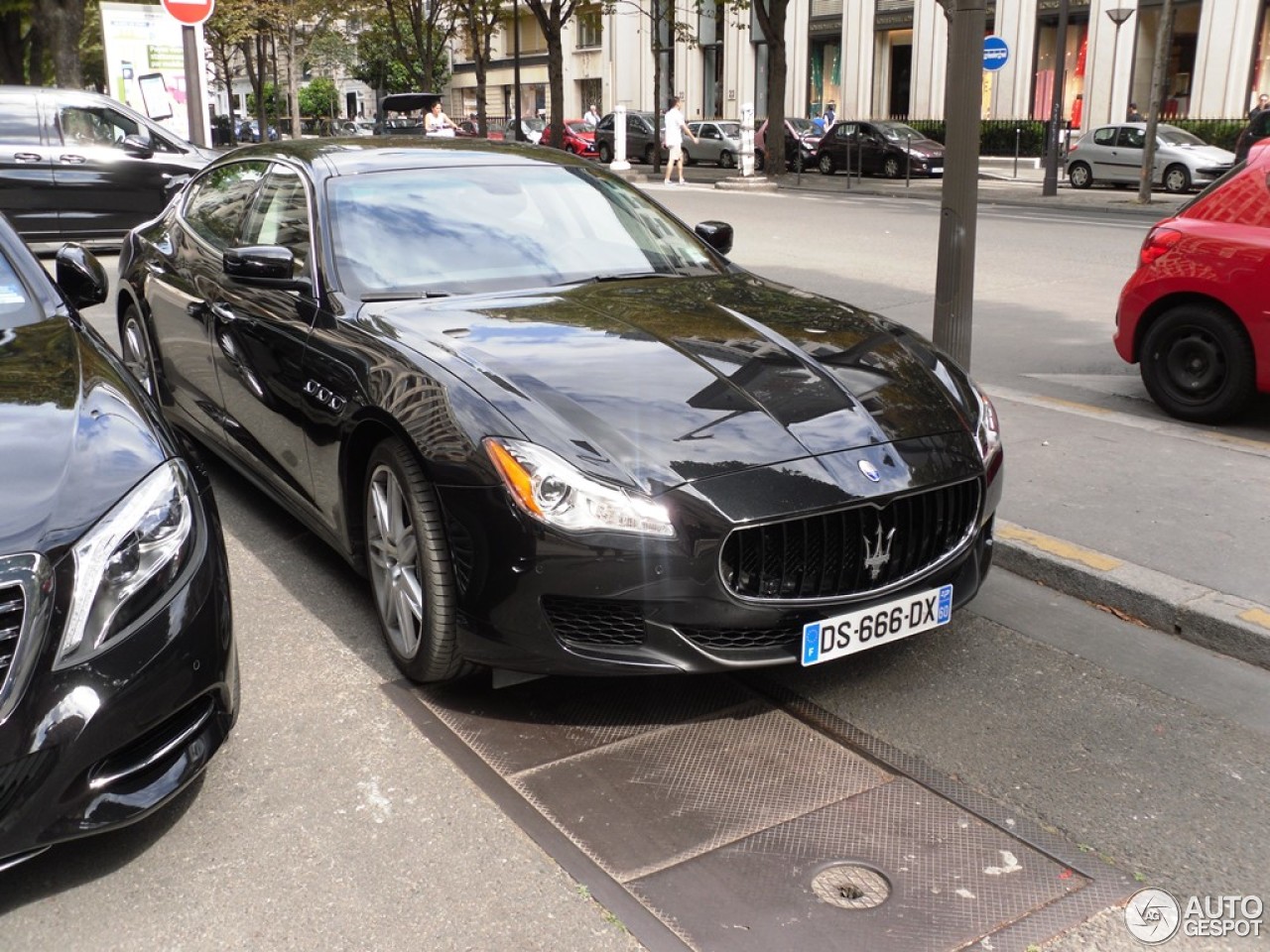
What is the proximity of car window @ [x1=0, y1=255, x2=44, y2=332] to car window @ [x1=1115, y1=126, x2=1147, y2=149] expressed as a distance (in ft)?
83.8

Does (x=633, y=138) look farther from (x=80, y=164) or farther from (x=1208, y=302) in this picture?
(x=1208, y=302)

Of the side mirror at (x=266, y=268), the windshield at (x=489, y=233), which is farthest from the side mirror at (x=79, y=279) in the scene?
the windshield at (x=489, y=233)

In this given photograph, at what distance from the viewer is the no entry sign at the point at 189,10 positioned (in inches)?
471

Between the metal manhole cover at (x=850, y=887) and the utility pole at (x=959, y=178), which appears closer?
the metal manhole cover at (x=850, y=887)

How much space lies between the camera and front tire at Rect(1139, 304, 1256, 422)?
6488 millimetres

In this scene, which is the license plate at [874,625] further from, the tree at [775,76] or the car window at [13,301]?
the tree at [775,76]

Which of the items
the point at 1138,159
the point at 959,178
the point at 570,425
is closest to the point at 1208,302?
the point at 959,178

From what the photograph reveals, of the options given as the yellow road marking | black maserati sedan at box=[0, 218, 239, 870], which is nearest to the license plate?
the yellow road marking

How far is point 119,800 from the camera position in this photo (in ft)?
8.62

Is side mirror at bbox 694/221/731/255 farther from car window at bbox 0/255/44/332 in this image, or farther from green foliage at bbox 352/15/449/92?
green foliage at bbox 352/15/449/92

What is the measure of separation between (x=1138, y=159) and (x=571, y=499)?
2586 centimetres

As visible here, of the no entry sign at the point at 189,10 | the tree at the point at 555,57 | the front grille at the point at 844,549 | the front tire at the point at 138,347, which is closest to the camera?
the front grille at the point at 844,549

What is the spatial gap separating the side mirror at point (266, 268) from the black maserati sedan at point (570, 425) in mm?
10

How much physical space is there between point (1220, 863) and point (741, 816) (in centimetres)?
112
